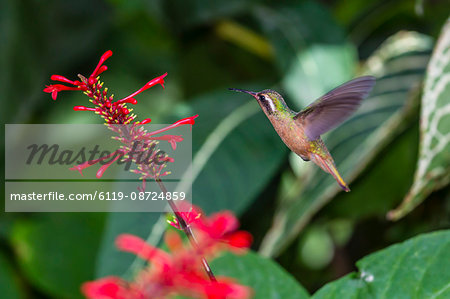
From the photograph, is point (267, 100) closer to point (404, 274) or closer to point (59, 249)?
point (404, 274)

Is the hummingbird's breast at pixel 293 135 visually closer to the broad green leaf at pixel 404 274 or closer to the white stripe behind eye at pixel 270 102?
the white stripe behind eye at pixel 270 102

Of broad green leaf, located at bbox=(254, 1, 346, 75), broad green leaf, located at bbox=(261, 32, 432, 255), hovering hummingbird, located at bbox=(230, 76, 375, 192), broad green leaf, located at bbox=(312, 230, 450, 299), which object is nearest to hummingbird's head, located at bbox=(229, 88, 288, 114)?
hovering hummingbird, located at bbox=(230, 76, 375, 192)

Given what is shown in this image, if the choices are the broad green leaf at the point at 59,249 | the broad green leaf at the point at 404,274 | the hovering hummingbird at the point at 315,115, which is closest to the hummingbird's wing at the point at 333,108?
the hovering hummingbird at the point at 315,115

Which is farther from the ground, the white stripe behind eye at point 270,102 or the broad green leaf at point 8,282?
the white stripe behind eye at point 270,102

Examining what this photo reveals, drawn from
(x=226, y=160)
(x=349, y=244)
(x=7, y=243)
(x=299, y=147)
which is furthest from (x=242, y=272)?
(x=7, y=243)

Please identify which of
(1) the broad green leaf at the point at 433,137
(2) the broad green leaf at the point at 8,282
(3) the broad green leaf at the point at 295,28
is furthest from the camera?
(2) the broad green leaf at the point at 8,282

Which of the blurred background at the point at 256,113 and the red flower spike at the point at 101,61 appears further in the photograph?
the blurred background at the point at 256,113

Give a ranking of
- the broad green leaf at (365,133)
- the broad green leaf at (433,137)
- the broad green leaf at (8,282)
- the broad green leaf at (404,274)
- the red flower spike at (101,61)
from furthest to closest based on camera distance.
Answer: the broad green leaf at (8,282) → the broad green leaf at (365,133) → the broad green leaf at (433,137) → the broad green leaf at (404,274) → the red flower spike at (101,61)
